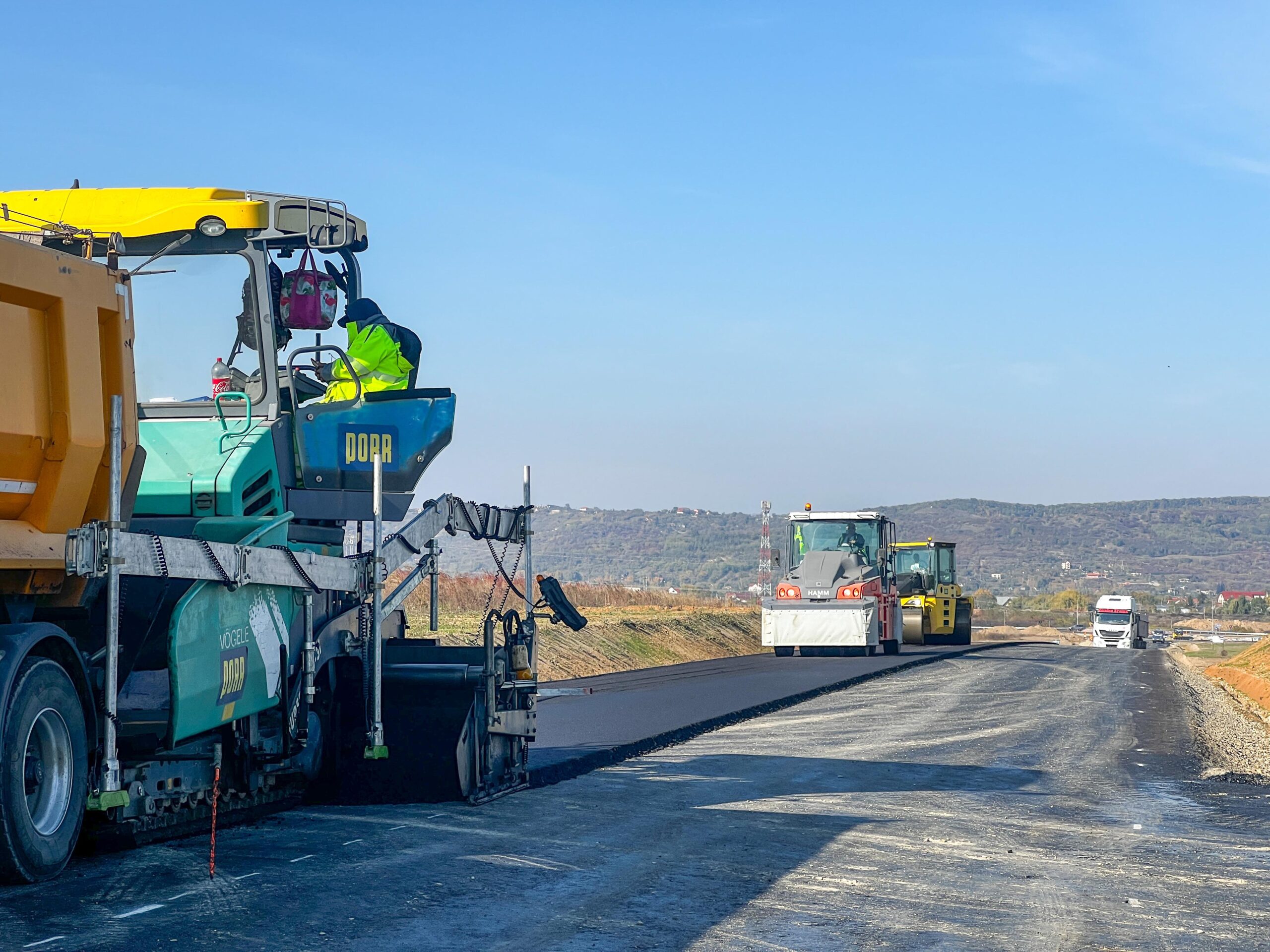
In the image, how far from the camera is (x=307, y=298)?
862 cm

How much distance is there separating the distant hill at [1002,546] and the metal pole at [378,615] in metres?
138

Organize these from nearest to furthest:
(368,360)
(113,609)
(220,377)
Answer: (113,609)
(220,377)
(368,360)

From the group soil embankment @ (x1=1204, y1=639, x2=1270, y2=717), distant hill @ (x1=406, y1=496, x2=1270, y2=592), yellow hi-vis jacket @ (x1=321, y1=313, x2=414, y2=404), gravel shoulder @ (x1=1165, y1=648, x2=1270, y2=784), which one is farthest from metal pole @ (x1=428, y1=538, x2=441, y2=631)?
distant hill @ (x1=406, y1=496, x2=1270, y2=592)

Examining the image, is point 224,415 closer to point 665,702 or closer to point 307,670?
point 307,670

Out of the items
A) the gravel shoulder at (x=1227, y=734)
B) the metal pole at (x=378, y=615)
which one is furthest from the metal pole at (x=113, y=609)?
the gravel shoulder at (x=1227, y=734)

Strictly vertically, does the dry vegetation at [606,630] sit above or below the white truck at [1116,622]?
above

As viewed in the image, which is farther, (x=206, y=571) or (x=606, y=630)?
(x=606, y=630)

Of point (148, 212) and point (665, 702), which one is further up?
point (148, 212)

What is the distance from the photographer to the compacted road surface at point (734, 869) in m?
5.83

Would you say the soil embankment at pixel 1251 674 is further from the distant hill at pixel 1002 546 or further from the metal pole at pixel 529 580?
the distant hill at pixel 1002 546

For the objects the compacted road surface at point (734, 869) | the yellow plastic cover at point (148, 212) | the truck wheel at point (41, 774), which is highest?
the yellow plastic cover at point (148, 212)

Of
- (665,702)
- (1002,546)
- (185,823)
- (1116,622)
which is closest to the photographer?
(185,823)

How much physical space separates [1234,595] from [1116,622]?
282ft

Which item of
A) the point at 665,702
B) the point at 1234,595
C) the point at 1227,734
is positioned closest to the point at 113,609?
the point at 665,702
